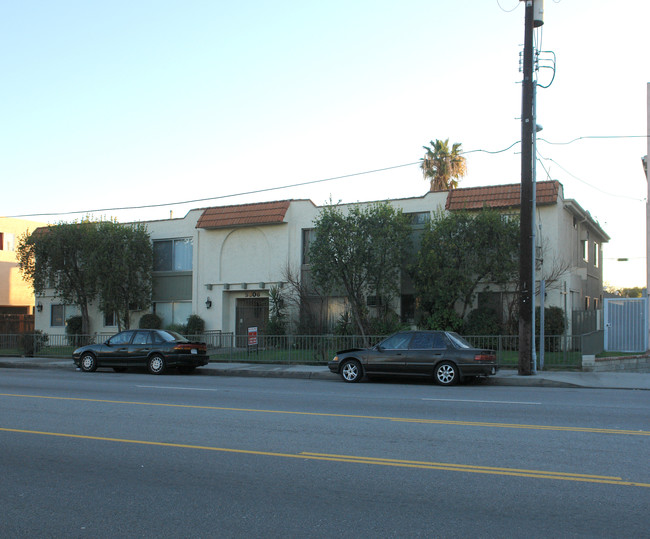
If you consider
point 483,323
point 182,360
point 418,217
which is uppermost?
point 418,217

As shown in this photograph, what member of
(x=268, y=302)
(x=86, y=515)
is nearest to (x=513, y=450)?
(x=86, y=515)

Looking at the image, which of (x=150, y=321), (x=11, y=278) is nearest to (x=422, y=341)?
(x=150, y=321)

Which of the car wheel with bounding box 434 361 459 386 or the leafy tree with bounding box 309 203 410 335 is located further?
the leafy tree with bounding box 309 203 410 335

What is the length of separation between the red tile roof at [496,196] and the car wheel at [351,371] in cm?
980

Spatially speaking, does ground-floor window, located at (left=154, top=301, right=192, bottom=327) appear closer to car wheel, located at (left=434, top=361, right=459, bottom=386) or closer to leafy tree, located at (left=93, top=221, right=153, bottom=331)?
leafy tree, located at (left=93, top=221, right=153, bottom=331)

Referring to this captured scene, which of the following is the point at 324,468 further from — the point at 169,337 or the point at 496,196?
the point at 496,196

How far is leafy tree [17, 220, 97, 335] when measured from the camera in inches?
1223

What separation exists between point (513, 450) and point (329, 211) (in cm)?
1926

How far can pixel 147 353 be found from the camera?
20.9 metres

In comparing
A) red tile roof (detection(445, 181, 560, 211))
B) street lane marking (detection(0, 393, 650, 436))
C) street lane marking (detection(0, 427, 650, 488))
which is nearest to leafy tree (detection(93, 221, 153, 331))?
red tile roof (detection(445, 181, 560, 211))

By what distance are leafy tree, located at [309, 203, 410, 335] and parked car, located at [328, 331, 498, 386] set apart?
7.75 m

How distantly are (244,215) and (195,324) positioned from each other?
17.9 feet

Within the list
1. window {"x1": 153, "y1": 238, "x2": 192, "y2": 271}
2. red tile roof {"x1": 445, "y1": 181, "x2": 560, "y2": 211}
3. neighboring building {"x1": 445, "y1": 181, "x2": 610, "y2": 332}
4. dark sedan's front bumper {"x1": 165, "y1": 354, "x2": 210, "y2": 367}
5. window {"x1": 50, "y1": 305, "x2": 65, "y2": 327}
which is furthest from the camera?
window {"x1": 50, "y1": 305, "x2": 65, "y2": 327}

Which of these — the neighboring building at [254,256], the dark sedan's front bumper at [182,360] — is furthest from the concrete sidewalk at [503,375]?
the neighboring building at [254,256]
